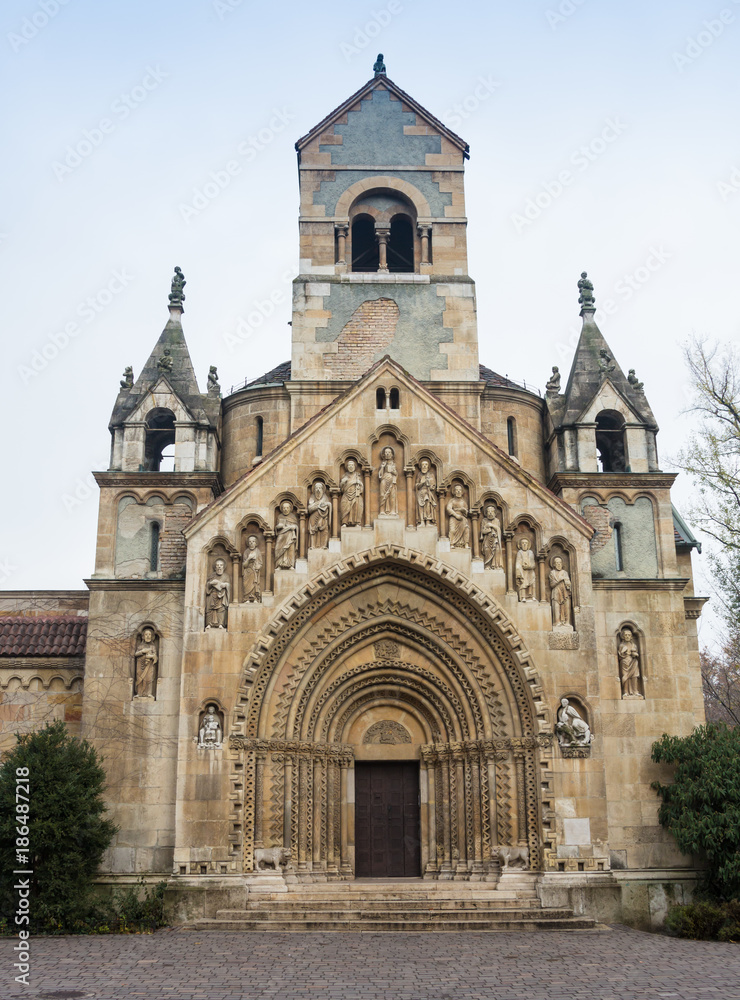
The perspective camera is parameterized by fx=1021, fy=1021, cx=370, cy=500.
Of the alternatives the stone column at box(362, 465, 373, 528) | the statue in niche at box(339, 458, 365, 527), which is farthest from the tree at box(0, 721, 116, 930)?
the stone column at box(362, 465, 373, 528)

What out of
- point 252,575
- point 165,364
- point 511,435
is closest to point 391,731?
point 252,575

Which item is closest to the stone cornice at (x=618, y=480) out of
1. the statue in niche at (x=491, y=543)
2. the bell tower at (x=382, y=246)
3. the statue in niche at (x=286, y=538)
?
the statue in niche at (x=491, y=543)

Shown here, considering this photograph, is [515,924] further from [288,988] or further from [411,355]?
[411,355]

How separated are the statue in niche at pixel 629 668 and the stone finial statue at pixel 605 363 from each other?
6.75m

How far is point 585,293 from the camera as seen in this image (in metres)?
26.0

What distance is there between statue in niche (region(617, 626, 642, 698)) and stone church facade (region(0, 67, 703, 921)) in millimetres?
47

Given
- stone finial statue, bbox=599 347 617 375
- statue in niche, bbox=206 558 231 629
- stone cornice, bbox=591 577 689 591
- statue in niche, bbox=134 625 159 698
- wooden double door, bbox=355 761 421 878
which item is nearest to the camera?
statue in niche, bbox=206 558 231 629

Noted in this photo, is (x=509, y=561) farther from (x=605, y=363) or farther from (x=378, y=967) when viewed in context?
(x=378, y=967)

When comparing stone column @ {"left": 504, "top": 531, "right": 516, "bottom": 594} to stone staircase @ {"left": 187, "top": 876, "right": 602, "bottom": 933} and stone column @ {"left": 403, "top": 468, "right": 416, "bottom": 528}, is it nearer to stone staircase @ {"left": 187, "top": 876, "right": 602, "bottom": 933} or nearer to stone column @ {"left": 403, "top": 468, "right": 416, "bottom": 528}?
stone column @ {"left": 403, "top": 468, "right": 416, "bottom": 528}

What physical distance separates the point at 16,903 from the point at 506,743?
961cm

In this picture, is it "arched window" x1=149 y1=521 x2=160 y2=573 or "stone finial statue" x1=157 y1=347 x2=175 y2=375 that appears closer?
"arched window" x1=149 y1=521 x2=160 y2=573

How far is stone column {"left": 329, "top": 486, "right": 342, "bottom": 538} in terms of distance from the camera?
21.3 m

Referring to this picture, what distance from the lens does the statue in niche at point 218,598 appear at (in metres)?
20.6

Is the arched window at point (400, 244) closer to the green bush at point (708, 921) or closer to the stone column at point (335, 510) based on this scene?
the stone column at point (335, 510)
